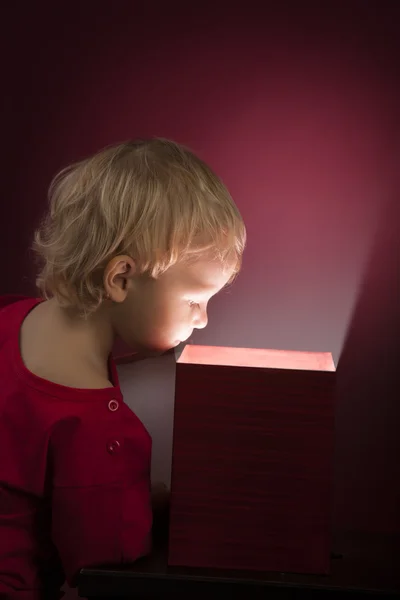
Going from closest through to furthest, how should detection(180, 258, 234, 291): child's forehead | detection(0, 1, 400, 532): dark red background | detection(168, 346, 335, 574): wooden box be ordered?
detection(168, 346, 335, 574): wooden box
detection(180, 258, 234, 291): child's forehead
detection(0, 1, 400, 532): dark red background

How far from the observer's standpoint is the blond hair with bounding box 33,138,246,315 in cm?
104

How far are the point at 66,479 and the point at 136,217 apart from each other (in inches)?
13.2

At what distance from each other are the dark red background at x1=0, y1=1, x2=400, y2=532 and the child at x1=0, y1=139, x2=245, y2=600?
0.99 ft

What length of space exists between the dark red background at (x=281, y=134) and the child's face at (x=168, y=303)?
337 mm

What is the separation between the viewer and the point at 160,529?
111cm

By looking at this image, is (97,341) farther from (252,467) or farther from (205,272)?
(252,467)

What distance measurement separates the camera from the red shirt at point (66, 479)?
38.9 inches

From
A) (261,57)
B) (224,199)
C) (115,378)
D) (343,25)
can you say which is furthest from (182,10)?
(115,378)

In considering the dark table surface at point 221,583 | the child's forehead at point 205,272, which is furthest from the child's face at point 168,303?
the dark table surface at point 221,583

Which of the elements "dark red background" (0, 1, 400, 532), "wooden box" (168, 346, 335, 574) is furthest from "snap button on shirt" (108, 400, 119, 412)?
"dark red background" (0, 1, 400, 532)

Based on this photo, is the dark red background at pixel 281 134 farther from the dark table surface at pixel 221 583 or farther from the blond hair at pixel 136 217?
the dark table surface at pixel 221 583

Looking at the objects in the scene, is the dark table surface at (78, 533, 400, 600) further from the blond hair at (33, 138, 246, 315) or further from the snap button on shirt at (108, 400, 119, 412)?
the blond hair at (33, 138, 246, 315)

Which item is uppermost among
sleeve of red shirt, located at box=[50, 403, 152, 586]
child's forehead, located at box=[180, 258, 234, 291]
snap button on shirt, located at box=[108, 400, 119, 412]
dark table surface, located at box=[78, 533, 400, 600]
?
child's forehead, located at box=[180, 258, 234, 291]

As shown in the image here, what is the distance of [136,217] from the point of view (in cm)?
103
